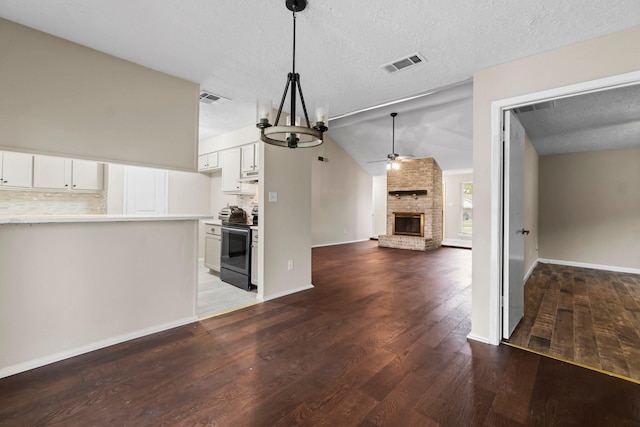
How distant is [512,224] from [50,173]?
16.4 feet

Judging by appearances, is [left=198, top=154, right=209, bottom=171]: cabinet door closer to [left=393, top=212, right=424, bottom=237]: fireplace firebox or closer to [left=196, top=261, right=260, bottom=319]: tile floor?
[left=196, top=261, right=260, bottom=319]: tile floor

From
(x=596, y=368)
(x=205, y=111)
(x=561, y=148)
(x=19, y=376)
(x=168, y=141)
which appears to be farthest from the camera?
(x=561, y=148)

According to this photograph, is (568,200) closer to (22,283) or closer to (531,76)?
(531,76)

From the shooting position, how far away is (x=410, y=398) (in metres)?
1.78

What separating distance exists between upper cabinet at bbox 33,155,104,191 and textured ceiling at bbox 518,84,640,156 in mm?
5257

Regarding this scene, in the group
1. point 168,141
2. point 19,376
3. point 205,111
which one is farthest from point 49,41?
point 19,376

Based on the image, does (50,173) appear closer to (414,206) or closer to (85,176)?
(85,176)

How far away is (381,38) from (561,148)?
5.50m

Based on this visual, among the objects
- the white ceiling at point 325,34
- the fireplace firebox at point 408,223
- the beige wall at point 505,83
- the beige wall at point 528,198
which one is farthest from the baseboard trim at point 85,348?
the fireplace firebox at point 408,223

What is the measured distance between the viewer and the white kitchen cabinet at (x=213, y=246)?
4.68 meters

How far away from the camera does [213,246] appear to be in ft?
15.8

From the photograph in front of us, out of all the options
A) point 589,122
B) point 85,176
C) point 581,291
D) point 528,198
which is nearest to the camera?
point 85,176

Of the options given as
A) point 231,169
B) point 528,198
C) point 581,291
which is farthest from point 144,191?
point 581,291

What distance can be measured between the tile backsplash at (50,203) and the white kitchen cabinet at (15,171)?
0.20 m
